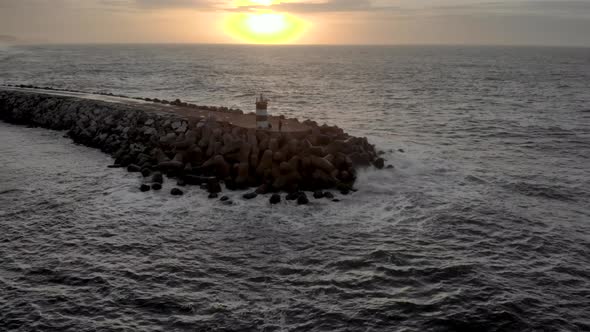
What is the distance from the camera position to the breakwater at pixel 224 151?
19.0 meters

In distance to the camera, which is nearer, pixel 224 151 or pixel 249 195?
pixel 249 195

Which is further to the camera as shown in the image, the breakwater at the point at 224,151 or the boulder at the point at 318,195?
the breakwater at the point at 224,151

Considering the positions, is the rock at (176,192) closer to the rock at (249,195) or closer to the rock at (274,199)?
the rock at (249,195)

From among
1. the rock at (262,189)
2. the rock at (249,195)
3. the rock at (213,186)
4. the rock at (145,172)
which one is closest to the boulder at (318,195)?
the rock at (262,189)

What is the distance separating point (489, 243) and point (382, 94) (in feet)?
155

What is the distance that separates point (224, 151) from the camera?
67.4 feet

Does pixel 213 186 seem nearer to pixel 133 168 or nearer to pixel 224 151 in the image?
pixel 224 151

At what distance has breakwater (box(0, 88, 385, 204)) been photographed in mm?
19000

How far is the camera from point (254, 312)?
34.6ft

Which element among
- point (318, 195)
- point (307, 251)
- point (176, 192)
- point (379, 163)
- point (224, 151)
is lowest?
point (307, 251)

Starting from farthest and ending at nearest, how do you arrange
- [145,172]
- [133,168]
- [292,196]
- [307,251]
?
1. [133,168]
2. [145,172]
3. [292,196]
4. [307,251]

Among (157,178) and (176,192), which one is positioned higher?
(157,178)

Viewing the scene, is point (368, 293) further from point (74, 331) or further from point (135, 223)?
point (135, 223)

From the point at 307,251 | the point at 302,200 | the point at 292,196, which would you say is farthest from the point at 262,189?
the point at 307,251
